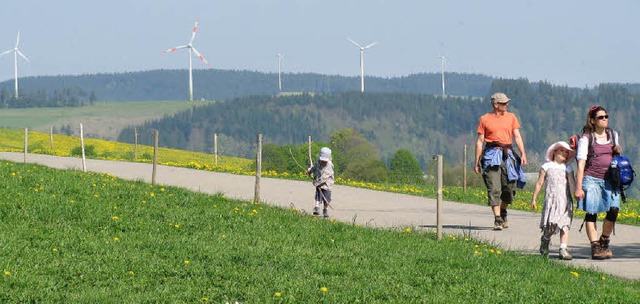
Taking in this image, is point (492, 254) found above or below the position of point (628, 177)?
below

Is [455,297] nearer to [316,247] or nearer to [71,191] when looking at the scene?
[316,247]

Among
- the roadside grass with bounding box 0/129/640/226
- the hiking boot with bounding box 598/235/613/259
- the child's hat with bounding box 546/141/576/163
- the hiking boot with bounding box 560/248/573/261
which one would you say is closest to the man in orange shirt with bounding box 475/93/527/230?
the child's hat with bounding box 546/141/576/163

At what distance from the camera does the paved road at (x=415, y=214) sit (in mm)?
15633

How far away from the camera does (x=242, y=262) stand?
1248 centimetres

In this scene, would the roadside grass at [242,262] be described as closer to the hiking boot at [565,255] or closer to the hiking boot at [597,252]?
the hiking boot at [565,255]

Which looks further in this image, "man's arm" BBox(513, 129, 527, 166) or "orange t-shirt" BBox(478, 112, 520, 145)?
"orange t-shirt" BBox(478, 112, 520, 145)

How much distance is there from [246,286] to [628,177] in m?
5.84

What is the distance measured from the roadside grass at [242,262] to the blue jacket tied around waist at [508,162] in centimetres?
188

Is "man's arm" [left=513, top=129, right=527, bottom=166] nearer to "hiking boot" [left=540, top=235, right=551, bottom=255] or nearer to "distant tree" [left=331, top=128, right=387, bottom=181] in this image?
"hiking boot" [left=540, top=235, right=551, bottom=255]

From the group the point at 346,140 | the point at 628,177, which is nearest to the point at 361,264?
the point at 628,177

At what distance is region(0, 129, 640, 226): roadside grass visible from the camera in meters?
28.9

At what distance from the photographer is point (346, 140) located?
130m

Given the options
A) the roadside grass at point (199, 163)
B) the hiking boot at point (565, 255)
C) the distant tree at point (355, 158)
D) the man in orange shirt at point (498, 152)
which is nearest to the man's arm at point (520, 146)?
the man in orange shirt at point (498, 152)

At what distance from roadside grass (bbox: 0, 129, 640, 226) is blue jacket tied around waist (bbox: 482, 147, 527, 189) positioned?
5033mm
